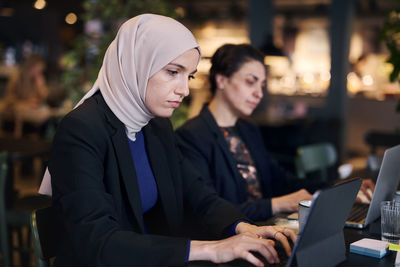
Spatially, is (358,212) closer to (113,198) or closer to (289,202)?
(289,202)

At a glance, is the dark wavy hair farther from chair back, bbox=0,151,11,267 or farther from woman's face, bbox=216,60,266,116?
chair back, bbox=0,151,11,267

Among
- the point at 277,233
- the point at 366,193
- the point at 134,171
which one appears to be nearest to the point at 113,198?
the point at 134,171

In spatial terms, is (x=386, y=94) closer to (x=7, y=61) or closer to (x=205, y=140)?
(x=205, y=140)

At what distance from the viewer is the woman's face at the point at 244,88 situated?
7.98ft

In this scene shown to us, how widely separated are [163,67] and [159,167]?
0.38 metres

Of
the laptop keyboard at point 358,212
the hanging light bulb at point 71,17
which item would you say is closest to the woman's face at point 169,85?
the laptop keyboard at point 358,212

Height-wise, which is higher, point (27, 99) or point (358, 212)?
point (27, 99)

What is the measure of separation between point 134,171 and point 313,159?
6.47ft

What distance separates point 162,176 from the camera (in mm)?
1743

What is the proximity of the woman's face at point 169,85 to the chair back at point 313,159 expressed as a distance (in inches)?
69.9

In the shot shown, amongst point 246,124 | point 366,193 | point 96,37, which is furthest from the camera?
point 96,37

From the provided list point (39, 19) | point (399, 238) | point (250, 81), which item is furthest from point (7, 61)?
point (399, 238)

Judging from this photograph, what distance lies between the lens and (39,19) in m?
12.9

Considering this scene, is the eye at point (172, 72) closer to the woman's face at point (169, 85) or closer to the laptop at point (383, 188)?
the woman's face at point (169, 85)
